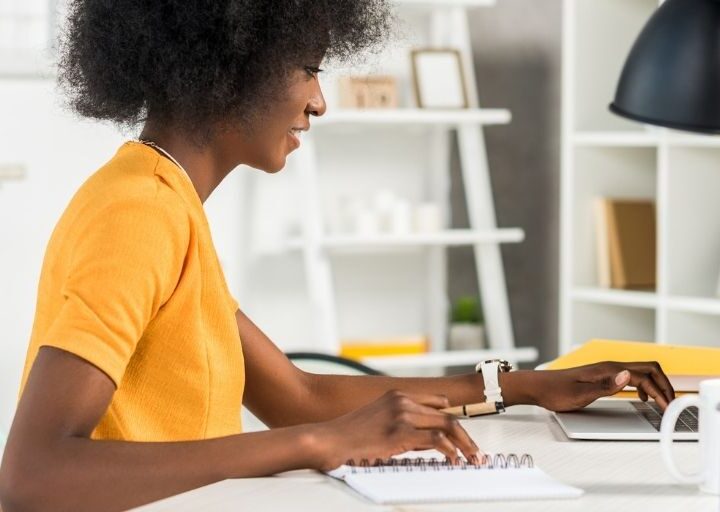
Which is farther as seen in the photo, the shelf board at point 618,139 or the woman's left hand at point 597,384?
the shelf board at point 618,139

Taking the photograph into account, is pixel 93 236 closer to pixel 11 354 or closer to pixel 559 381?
pixel 559 381

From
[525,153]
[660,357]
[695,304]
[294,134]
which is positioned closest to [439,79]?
[525,153]

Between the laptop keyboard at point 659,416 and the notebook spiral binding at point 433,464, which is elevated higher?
the notebook spiral binding at point 433,464

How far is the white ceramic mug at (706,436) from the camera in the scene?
45.5 inches

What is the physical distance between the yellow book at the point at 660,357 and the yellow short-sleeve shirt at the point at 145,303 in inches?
24.4

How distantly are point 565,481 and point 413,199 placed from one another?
2733mm

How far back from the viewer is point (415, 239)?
362 centimetres

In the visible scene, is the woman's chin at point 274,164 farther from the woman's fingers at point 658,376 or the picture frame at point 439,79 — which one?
the picture frame at point 439,79

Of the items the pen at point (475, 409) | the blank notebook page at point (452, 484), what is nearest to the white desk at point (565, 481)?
the blank notebook page at point (452, 484)

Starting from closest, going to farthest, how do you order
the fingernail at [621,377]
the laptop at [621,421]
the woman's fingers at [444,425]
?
1. the woman's fingers at [444,425]
2. the laptop at [621,421]
3. the fingernail at [621,377]

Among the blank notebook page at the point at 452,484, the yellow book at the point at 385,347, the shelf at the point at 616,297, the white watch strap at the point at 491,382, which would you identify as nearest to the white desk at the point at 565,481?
the blank notebook page at the point at 452,484

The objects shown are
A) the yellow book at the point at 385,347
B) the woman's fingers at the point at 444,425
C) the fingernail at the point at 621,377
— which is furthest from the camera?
the yellow book at the point at 385,347

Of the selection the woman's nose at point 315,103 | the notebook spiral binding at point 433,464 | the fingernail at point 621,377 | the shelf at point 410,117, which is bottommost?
the fingernail at point 621,377

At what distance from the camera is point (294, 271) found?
382cm
